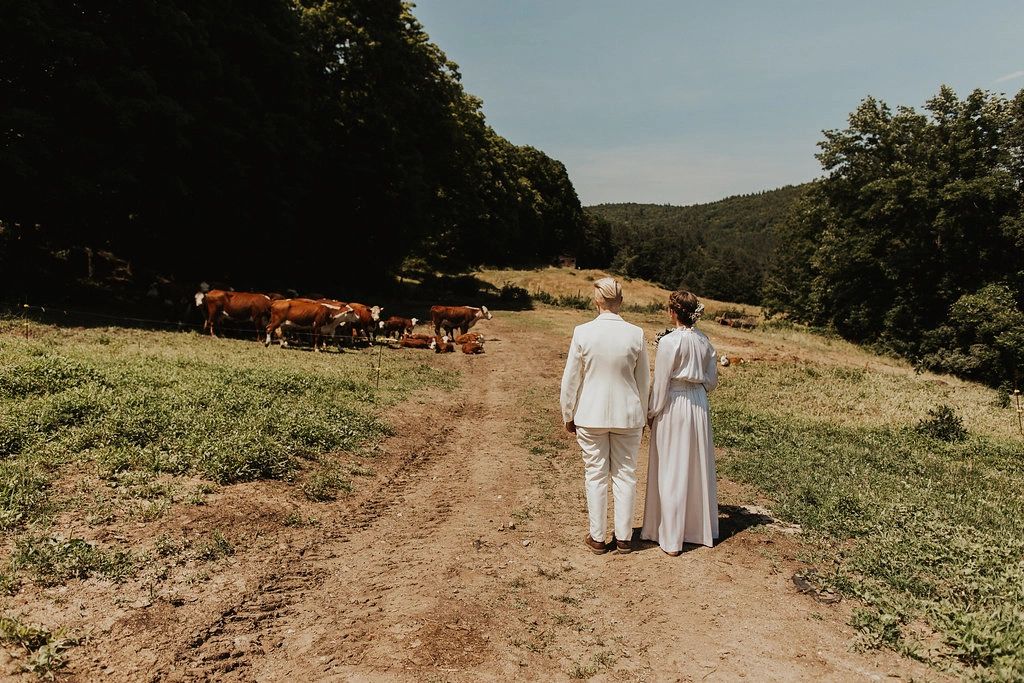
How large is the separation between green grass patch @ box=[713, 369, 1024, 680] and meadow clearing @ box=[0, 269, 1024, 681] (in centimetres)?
3

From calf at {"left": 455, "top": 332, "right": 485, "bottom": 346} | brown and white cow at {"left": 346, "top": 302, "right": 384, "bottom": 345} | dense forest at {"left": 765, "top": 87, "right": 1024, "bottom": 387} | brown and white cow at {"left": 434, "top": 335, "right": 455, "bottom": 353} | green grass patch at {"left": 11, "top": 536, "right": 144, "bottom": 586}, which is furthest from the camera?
dense forest at {"left": 765, "top": 87, "right": 1024, "bottom": 387}

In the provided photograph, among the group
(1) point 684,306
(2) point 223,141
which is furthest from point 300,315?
(1) point 684,306

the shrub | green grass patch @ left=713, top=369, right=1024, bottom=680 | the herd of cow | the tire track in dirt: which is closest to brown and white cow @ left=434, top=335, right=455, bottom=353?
the herd of cow

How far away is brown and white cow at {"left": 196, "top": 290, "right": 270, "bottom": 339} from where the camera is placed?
16562 millimetres

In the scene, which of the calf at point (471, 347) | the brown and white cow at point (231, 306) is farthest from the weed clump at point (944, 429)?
the brown and white cow at point (231, 306)

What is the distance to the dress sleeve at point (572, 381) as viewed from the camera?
5.39 meters

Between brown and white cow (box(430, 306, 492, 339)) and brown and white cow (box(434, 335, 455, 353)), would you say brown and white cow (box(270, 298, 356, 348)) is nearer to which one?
brown and white cow (box(434, 335, 455, 353))

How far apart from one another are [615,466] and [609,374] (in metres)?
0.92

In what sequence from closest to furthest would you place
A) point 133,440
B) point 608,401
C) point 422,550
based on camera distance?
point 608,401
point 422,550
point 133,440

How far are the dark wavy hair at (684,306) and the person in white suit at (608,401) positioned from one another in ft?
1.62

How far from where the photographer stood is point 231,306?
54.9 ft

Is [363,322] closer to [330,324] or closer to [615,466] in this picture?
[330,324]

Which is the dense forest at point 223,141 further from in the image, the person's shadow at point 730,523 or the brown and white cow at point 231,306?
Answer: the person's shadow at point 730,523

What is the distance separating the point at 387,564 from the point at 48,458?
4043 millimetres
